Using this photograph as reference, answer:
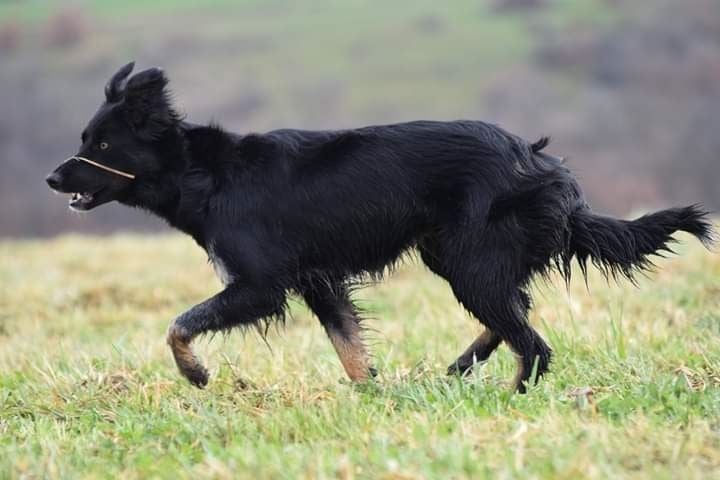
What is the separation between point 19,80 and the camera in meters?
33.2

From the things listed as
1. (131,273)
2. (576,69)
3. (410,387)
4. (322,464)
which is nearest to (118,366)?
(410,387)

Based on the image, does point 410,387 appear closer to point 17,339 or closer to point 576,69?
point 17,339

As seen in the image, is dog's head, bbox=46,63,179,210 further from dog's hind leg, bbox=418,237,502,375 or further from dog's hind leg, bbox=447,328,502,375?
dog's hind leg, bbox=447,328,502,375

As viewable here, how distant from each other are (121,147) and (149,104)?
0.26 meters

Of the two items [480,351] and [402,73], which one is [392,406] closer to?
[480,351]

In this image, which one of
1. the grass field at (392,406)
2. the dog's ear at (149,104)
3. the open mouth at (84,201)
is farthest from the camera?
the open mouth at (84,201)

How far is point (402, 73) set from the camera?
106 feet

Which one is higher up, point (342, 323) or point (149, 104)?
point (149, 104)

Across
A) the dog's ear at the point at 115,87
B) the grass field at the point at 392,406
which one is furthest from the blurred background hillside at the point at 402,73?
the dog's ear at the point at 115,87

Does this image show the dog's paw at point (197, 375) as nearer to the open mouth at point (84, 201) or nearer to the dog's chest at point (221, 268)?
the dog's chest at point (221, 268)

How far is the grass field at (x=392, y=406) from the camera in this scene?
3.41 meters

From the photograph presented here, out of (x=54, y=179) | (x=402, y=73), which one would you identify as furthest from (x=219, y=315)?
(x=402, y=73)

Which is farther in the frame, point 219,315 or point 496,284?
point 219,315

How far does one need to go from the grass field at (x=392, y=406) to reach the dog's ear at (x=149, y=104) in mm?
1144
